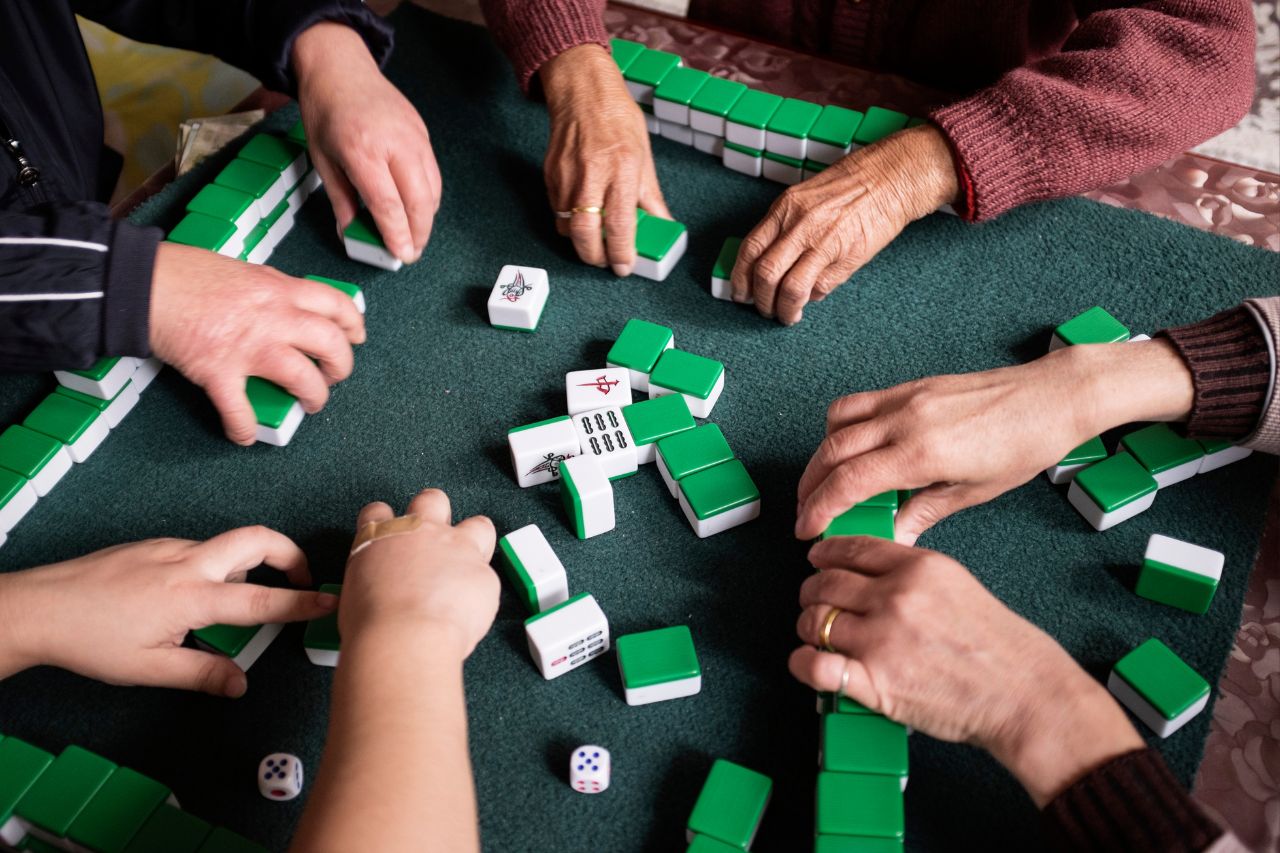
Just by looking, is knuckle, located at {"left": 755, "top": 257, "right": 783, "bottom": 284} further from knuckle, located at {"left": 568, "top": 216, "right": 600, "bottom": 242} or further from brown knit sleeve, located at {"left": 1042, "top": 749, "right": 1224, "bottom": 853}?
brown knit sleeve, located at {"left": 1042, "top": 749, "right": 1224, "bottom": 853}

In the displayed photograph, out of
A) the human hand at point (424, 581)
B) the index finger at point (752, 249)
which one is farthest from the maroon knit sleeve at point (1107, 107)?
the human hand at point (424, 581)

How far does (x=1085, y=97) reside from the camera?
1517 millimetres

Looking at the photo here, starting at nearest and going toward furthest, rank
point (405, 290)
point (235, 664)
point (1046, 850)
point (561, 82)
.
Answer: point (1046, 850), point (235, 664), point (405, 290), point (561, 82)

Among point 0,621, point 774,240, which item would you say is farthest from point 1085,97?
point 0,621

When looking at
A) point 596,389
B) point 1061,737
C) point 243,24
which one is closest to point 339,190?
point 243,24

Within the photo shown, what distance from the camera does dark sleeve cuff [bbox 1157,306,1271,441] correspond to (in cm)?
128

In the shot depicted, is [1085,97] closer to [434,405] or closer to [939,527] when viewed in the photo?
[939,527]

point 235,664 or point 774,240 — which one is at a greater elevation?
point 774,240

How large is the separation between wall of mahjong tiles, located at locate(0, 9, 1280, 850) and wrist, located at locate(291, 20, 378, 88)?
173 mm

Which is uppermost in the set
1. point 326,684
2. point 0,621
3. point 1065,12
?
point 1065,12

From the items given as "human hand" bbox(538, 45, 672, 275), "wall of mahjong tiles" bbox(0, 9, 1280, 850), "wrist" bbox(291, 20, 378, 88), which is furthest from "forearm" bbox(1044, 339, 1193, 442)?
"wrist" bbox(291, 20, 378, 88)

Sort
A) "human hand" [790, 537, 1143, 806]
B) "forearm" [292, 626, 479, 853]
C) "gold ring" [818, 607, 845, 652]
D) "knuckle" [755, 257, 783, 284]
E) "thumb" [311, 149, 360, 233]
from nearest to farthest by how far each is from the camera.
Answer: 1. "forearm" [292, 626, 479, 853]
2. "human hand" [790, 537, 1143, 806]
3. "gold ring" [818, 607, 845, 652]
4. "knuckle" [755, 257, 783, 284]
5. "thumb" [311, 149, 360, 233]

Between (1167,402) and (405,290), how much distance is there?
3.68ft

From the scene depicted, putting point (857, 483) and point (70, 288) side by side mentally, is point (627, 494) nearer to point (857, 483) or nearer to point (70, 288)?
point (857, 483)
